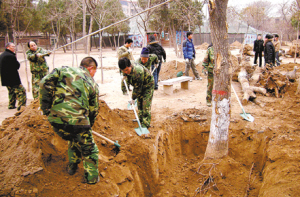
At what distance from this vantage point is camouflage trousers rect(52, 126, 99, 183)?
235cm

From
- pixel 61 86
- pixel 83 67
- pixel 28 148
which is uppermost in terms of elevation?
pixel 83 67

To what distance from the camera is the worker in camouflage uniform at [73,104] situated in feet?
7.39

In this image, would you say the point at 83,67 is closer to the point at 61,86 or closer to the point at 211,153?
the point at 61,86

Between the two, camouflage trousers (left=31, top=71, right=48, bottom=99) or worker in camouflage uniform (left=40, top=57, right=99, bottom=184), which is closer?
worker in camouflage uniform (left=40, top=57, right=99, bottom=184)

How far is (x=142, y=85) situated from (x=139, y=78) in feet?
0.71

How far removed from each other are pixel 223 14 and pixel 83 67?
1.94 meters

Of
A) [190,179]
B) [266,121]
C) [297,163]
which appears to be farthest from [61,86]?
[266,121]

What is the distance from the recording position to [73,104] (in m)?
2.24

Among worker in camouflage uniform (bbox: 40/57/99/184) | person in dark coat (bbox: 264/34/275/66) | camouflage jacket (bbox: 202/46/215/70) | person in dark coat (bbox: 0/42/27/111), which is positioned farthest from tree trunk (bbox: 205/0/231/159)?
person in dark coat (bbox: 264/34/275/66)

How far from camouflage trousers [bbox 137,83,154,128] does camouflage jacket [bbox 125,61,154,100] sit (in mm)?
77

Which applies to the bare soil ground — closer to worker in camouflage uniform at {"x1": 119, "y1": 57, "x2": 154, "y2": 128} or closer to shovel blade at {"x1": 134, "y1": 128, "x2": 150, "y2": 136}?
shovel blade at {"x1": 134, "y1": 128, "x2": 150, "y2": 136}

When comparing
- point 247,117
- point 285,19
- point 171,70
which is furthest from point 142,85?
point 285,19

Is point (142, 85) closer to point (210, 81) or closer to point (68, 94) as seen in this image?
point (68, 94)

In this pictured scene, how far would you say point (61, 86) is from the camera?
2273 millimetres
